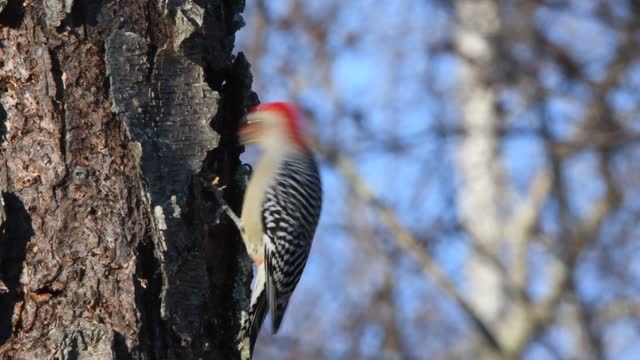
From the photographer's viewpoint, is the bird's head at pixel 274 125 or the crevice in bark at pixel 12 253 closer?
the crevice in bark at pixel 12 253

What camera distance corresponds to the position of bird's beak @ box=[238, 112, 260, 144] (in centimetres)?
364

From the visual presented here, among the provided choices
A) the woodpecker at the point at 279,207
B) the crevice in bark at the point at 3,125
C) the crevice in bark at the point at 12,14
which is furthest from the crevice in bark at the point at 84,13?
the woodpecker at the point at 279,207

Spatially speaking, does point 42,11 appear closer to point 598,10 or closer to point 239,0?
point 239,0

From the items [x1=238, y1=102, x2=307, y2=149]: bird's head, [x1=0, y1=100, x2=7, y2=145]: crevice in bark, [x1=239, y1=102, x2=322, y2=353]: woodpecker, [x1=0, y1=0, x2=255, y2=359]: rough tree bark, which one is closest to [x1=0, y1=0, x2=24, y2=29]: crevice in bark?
[x1=0, y1=0, x2=255, y2=359]: rough tree bark

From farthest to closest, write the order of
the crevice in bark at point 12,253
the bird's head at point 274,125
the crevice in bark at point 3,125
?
the bird's head at point 274,125 → the crevice in bark at point 3,125 → the crevice in bark at point 12,253

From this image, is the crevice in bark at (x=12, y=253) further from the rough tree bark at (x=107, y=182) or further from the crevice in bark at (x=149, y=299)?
the crevice in bark at (x=149, y=299)

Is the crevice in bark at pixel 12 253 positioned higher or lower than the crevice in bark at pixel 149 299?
higher

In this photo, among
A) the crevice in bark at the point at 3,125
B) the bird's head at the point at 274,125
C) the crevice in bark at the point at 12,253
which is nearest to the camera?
the crevice in bark at the point at 12,253

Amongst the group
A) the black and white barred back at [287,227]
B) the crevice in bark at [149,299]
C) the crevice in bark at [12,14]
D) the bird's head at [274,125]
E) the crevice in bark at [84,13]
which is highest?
the crevice in bark at [12,14]

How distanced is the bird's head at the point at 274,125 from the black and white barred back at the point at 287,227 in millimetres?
112

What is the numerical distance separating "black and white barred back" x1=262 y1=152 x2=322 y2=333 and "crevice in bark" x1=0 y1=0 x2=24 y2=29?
170 cm

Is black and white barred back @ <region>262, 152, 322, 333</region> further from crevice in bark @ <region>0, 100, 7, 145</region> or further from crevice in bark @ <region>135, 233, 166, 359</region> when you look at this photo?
crevice in bark @ <region>0, 100, 7, 145</region>

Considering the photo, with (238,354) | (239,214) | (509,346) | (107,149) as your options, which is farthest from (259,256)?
(509,346)

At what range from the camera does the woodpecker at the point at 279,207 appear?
439 centimetres
